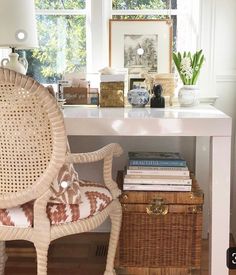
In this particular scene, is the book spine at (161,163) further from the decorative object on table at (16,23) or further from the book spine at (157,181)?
the decorative object on table at (16,23)

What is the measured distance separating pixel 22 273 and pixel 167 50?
5.08ft

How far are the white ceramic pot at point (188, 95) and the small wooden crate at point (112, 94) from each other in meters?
0.33

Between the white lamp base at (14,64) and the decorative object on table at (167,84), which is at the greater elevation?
the white lamp base at (14,64)

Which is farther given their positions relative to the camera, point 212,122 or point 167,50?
point 167,50

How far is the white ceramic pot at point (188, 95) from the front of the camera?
251cm

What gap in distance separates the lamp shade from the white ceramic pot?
892mm

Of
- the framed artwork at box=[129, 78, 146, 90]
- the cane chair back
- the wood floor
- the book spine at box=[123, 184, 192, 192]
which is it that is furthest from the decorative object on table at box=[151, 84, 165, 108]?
the cane chair back

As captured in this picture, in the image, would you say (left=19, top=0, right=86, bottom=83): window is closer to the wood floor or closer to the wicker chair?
the wood floor

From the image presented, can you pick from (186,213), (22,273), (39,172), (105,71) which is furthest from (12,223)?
(105,71)

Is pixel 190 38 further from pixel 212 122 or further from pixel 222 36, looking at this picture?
pixel 212 122

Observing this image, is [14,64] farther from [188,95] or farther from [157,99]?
[188,95]

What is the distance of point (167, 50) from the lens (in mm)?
2811

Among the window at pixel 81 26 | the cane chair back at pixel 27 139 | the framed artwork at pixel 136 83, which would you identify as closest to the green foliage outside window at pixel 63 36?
the window at pixel 81 26

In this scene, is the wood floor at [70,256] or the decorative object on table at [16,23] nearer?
the wood floor at [70,256]
